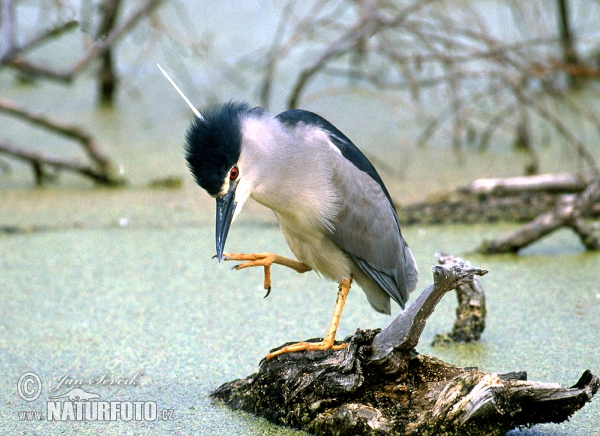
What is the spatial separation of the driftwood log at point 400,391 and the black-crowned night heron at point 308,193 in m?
0.14

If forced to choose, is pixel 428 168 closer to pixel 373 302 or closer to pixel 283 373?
pixel 373 302

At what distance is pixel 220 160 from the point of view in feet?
7.14

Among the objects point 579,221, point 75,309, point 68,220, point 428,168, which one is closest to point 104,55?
point 68,220

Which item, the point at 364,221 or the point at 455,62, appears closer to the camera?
the point at 364,221

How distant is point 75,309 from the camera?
305 cm

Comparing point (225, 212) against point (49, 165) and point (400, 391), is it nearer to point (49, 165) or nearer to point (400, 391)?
point (400, 391)

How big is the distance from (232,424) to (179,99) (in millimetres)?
4788

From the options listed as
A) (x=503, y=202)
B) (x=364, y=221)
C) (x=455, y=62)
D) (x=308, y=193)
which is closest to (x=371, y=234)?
(x=364, y=221)

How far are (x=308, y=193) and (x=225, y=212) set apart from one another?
0.30 metres

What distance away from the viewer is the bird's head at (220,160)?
2.17m

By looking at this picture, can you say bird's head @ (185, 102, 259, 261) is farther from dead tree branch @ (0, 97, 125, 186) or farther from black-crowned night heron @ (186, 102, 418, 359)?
dead tree branch @ (0, 97, 125, 186)

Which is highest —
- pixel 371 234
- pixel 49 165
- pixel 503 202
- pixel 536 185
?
pixel 371 234

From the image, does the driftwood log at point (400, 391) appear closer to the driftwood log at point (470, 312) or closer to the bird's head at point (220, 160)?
the bird's head at point (220, 160)

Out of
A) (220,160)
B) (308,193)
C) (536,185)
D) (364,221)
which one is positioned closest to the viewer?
(220,160)
